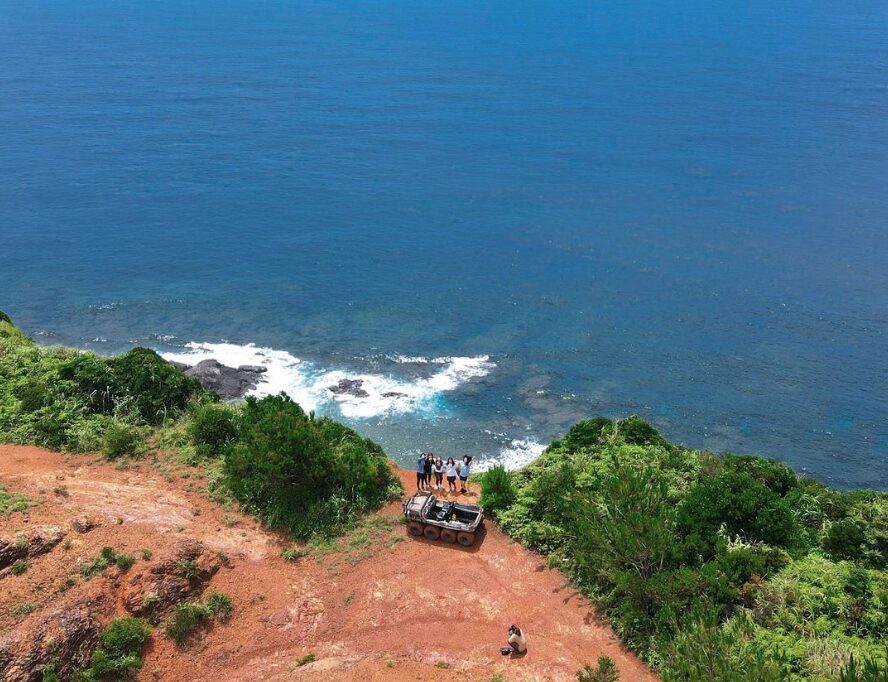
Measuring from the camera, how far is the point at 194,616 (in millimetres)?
24016

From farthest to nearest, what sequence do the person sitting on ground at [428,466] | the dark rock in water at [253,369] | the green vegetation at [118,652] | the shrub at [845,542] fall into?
the dark rock in water at [253,369], the person sitting on ground at [428,466], the shrub at [845,542], the green vegetation at [118,652]

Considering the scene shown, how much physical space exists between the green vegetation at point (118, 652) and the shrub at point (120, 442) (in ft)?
37.9

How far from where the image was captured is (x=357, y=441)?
113 feet

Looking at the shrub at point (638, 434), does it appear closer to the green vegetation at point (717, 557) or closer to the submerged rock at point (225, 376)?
the green vegetation at point (717, 557)

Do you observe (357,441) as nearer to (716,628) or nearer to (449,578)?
(449,578)

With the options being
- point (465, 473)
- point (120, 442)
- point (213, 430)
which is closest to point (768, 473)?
point (465, 473)

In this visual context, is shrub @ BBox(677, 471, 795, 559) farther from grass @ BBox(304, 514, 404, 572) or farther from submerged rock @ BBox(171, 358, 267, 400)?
submerged rock @ BBox(171, 358, 267, 400)

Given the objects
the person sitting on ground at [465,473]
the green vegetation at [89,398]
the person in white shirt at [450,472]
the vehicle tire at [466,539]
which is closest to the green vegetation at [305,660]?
the vehicle tire at [466,539]

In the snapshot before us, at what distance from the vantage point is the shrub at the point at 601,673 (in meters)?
20.7

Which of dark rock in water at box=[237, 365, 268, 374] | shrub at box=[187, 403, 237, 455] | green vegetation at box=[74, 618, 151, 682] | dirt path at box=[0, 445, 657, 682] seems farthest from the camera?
dark rock in water at box=[237, 365, 268, 374]

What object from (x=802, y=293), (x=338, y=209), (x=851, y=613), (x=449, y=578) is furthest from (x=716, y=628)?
(x=338, y=209)

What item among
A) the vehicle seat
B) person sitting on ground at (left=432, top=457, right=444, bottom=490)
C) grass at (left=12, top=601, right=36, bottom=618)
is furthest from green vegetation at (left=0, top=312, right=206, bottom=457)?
the vehicle seat

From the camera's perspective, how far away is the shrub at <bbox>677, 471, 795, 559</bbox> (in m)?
26.2

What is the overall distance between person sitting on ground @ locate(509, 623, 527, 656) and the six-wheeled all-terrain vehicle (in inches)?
206
